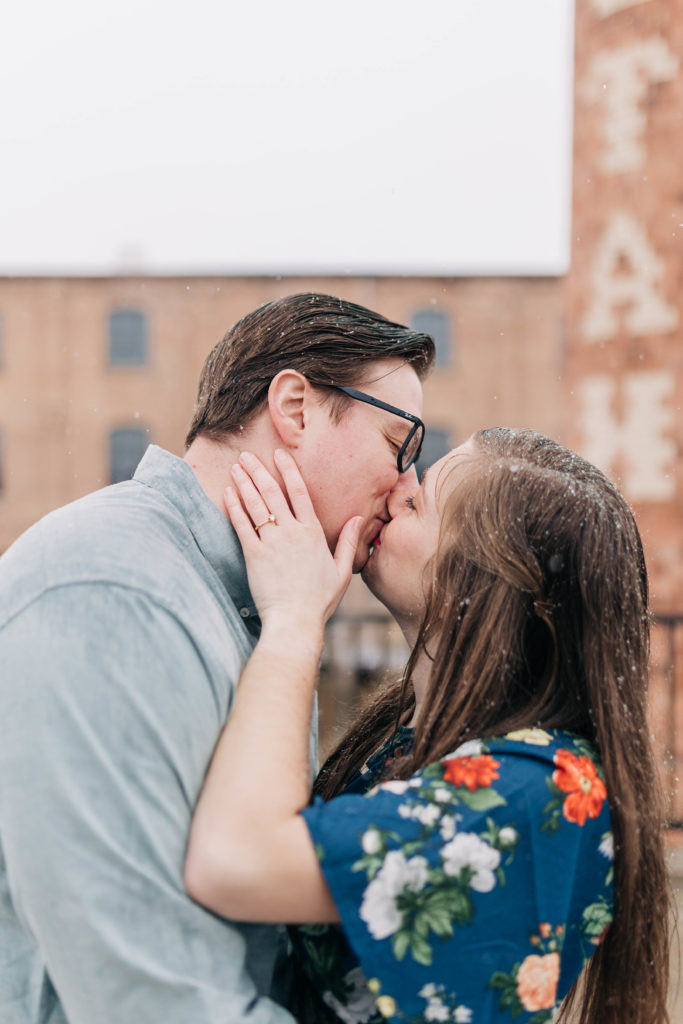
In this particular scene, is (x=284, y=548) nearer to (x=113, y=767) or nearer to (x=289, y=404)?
(x=289, y=404)

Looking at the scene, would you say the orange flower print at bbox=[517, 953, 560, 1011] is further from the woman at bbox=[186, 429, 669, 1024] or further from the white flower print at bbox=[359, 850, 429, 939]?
the white flower print at bbox=[359, 850, 429, 939]

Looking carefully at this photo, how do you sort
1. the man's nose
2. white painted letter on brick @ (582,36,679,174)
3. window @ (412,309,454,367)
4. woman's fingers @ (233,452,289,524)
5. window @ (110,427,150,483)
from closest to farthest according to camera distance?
woman's fingers @ (233,452,289,524), the man's nose, white painted letter on brick @ (582,36,679,174), window @ (412,309,454,367), window @ (110,427,150,483)

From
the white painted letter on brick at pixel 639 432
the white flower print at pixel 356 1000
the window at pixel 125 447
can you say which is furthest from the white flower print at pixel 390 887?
the window at pixel 125 447

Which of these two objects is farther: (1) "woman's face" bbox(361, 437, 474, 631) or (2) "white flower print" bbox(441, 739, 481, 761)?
(1) "woman's face" bbox(361, 437, 474, 631)

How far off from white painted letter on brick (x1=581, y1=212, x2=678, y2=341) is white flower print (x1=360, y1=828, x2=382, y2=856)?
666 centimetres

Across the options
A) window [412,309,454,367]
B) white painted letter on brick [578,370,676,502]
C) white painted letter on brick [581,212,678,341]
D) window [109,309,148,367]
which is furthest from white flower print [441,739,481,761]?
window [109,309,148,367]

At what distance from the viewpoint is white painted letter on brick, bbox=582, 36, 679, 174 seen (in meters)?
7.33

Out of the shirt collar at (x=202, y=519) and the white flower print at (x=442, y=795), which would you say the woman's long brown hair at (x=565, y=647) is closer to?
the white flower print at (x=442, y=795)

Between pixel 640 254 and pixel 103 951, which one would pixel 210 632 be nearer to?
pixel 103 951

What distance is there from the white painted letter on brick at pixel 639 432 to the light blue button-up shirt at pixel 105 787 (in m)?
6.40

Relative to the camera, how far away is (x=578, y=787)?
5.27 feet

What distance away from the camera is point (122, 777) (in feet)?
4.62

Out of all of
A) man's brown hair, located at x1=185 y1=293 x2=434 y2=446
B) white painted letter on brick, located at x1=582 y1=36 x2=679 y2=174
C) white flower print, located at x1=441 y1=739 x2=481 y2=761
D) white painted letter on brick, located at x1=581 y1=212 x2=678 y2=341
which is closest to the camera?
white flower print, located at x1=441 y1=739 x2=481 y2=761

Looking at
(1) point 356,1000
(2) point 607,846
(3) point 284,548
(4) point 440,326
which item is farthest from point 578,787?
(4) point 440,326
